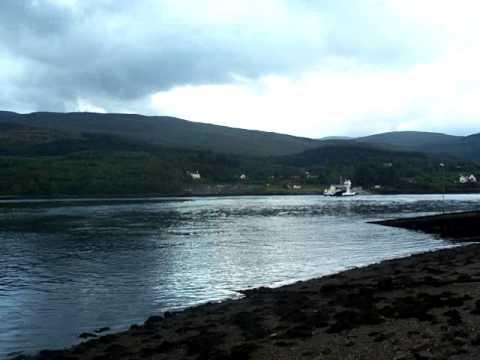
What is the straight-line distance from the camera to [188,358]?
15.6 metres

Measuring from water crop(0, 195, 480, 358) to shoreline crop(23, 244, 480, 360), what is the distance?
266 cm

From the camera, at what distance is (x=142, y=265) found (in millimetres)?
38156

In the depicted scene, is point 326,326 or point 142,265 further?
point 142,265

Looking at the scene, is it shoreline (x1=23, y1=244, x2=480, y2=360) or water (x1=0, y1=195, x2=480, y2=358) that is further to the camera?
water (x1=0, y1=195, x2=480, y2=358)

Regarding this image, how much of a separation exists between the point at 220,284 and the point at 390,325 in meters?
15.1

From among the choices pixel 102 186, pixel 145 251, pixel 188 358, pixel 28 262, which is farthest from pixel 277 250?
pixel 102 186

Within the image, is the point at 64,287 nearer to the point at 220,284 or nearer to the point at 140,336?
the point at 220,284

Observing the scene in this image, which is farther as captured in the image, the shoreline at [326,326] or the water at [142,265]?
the water at [142,265]

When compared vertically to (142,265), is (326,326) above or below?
above

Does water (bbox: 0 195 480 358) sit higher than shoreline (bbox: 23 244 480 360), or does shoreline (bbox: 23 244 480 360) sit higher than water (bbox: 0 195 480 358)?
shoreline (bbox: 23 244 480 360)

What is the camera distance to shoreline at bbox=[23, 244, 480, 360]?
14288 mm

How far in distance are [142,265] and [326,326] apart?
23.0 metres

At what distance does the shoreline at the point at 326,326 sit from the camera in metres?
14.3

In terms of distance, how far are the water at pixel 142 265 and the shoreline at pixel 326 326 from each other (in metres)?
2.66
